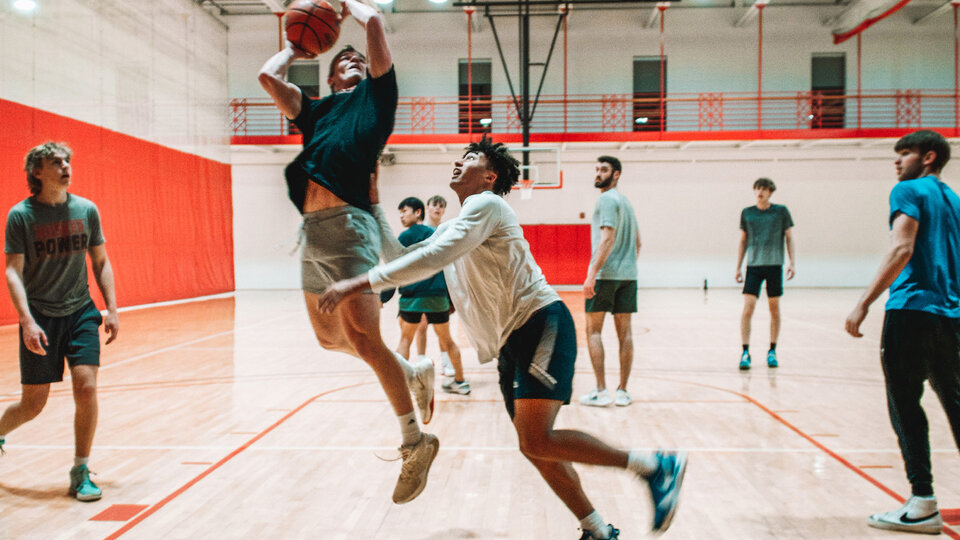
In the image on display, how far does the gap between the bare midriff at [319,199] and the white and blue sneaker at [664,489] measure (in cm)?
144

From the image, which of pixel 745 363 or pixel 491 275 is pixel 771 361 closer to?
pixel 745 363

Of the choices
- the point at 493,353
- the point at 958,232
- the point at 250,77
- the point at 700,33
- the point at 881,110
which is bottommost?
the point at 493,353

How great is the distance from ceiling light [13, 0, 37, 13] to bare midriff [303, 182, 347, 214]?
34.6 ft

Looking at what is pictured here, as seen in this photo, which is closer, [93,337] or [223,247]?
[93,337]

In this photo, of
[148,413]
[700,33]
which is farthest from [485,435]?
[700,33]

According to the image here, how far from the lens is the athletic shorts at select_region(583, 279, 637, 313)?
4.67 m

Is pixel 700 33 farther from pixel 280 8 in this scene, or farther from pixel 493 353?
pixel 493 353

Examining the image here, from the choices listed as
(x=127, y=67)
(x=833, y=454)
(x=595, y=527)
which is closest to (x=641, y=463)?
(x=595, y=527)

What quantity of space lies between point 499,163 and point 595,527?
1.34m

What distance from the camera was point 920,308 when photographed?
2.46 m

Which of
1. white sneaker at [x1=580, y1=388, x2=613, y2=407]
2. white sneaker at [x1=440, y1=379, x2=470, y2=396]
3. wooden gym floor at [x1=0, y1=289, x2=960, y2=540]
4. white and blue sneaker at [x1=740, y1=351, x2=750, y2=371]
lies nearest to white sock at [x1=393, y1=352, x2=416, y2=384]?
wooden gym floor at [x1=0, y1=289, x2=960, y2=540]

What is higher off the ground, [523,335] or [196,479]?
[523,335]

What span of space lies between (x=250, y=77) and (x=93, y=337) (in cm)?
1644

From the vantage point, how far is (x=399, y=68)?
17.8 meters
